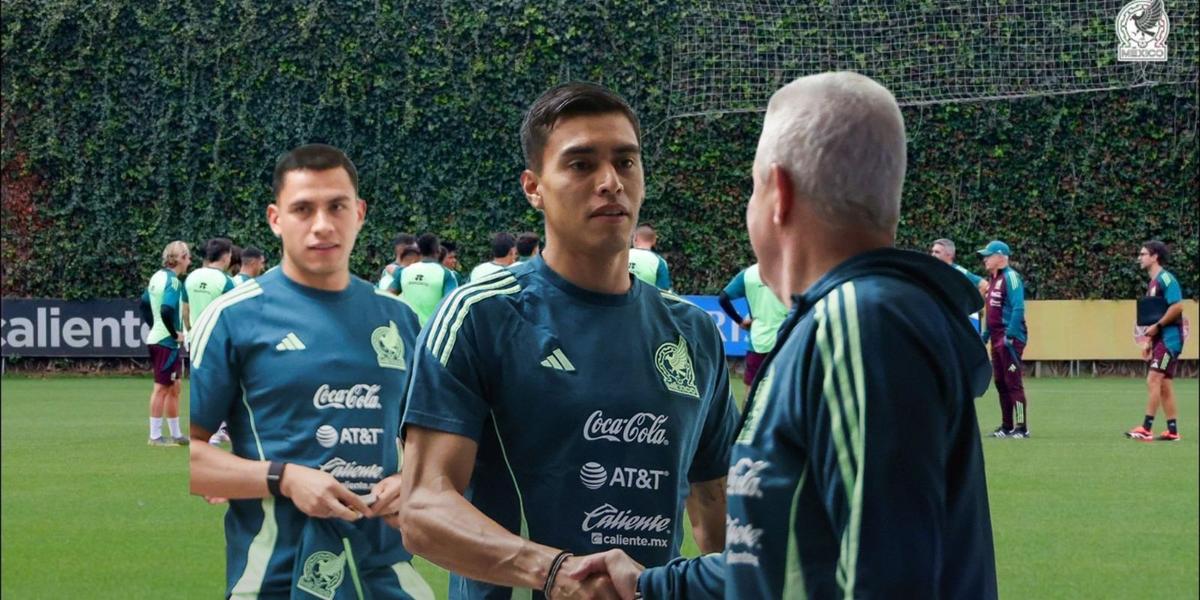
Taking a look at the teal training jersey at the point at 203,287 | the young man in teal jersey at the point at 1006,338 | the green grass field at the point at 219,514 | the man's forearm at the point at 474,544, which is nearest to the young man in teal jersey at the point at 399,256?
the teal training jersey at the point at 203,287

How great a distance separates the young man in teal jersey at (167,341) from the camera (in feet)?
50.4

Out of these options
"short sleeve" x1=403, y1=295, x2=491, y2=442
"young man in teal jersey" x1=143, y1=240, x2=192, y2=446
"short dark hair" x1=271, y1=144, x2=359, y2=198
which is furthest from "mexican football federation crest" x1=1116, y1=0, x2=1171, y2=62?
"short sleeve" x1=403, y1=295, x2=491, y2=442

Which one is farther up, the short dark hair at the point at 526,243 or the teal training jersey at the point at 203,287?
the short dark hair at the point at 526,243

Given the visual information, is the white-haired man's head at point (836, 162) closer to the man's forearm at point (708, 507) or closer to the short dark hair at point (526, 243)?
the man's forearm at point (708, 507)

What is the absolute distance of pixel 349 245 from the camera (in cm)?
514

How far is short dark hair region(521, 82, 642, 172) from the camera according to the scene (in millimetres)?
3629

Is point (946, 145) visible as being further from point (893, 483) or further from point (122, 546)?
point (893, 483)

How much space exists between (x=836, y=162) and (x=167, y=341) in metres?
14.6

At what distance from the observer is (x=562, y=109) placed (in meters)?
3.63

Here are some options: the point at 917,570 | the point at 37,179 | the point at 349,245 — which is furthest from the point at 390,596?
the point at 37,179

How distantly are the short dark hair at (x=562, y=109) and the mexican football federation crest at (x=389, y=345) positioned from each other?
1.41 metres

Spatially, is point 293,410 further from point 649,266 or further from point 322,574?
point 649,266

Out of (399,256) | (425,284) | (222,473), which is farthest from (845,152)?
(399,256)

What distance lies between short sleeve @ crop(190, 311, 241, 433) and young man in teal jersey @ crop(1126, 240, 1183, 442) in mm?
12519
